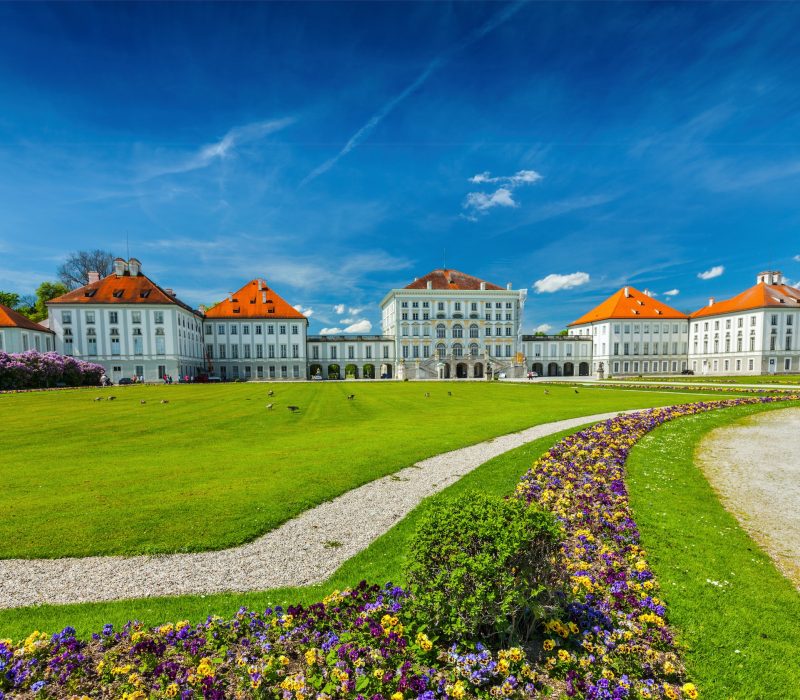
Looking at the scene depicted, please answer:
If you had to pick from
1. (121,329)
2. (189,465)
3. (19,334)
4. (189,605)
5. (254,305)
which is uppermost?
(254,305)

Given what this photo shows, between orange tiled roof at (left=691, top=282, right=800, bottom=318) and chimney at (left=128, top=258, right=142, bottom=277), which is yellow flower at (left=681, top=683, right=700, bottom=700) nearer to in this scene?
chimney at (left=128, top=258, right=142, bottom=277)

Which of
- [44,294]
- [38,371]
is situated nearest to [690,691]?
[38,371]

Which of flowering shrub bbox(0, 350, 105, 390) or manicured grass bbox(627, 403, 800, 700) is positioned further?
flowering shrub bbox(0, 350, 105, 390)

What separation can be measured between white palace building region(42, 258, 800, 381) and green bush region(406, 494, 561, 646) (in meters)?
61.7

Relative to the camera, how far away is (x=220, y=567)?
581cm

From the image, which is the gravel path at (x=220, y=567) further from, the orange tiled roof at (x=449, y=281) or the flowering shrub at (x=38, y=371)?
the orange tiled roof at (x=449, y=281)

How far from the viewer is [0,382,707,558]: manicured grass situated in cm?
691

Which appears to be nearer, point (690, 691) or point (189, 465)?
point (690, 691)

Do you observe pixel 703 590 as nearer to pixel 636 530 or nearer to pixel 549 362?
pixel 636 530

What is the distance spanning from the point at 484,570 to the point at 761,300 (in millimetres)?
83356

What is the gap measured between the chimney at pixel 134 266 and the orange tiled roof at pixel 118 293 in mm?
4506

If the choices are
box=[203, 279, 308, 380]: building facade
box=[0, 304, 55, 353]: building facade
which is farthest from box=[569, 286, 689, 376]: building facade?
box=[0, 304, 55, 353]: building facade

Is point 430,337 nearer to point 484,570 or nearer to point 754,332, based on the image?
point 754,332

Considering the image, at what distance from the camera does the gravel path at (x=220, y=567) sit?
524cm
